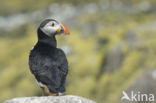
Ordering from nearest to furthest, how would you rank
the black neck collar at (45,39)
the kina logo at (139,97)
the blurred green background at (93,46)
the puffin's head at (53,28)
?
the puffin's head at (53,28) < the black neck collar at (45,39) < the kina logo at (139,97) < the blurred green background at (93,46)

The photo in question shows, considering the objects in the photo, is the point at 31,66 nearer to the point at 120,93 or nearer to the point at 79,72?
the point at 120,93

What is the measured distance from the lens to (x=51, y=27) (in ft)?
42.2

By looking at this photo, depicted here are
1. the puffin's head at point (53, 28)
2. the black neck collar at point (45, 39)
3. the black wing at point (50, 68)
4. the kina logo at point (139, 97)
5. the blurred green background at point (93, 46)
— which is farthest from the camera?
the blurred green background at point (93, 46)

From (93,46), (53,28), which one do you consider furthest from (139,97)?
(93,46)

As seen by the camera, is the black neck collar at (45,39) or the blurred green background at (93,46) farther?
the blurred green background at (93,46)

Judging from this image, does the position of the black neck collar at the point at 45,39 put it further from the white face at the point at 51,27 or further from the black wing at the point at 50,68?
the black wing at the point at 50,68

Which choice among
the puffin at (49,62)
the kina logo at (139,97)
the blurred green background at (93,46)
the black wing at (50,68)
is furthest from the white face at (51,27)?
the blurred green background at (93,46)

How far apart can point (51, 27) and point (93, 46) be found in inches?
464

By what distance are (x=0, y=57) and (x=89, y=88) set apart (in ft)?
19.4

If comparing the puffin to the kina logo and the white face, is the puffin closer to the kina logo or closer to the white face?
the white face

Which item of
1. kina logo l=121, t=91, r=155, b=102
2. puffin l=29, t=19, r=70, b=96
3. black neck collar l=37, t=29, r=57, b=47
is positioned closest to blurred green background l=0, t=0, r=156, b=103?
kina logo l=121, t=91, r=155, b=102

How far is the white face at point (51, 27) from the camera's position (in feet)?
42.1

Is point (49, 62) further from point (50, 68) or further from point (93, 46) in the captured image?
point (93, 46)

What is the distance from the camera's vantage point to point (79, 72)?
76.3ft
